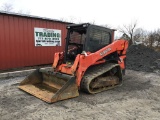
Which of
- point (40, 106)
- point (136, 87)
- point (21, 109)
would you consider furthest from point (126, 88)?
point (21, 109)

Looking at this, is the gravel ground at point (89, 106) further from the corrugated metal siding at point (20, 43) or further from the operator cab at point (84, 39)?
the corrugated metal siding at point (20, 43)

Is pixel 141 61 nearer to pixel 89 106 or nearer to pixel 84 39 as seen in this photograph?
pixel 84 39

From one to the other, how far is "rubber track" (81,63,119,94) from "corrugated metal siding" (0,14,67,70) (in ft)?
14.3

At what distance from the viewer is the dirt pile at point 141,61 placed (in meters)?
9.66

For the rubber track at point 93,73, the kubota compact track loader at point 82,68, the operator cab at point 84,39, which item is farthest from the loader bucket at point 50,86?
the operator cab at point 84,39

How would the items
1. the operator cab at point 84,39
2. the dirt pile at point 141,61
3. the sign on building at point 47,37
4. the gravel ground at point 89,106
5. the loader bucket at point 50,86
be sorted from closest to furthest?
the gravel ground at point 89,106, the loader bucket at point 50,86, the operator cab at point 84,39, the sign on building at point 47,37, the dirt pile at point 141,61

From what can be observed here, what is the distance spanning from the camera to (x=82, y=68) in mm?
5098

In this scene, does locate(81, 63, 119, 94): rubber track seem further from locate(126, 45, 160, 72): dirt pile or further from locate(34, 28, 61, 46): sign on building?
locate(34, 28, 61, 46): sign on building

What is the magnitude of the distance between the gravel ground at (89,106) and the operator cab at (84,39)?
1.49 metres

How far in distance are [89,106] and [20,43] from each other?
5.53 meters

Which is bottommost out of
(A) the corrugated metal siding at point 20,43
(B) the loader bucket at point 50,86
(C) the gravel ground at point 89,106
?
(C) the gravel ground at point 89,106

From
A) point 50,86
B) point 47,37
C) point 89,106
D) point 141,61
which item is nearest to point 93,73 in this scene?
point 89,106

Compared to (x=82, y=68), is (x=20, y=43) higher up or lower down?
higher up

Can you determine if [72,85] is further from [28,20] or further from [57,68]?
[28,20]
